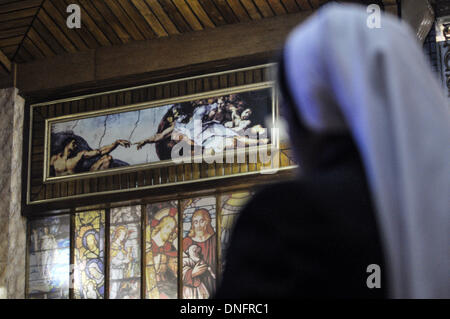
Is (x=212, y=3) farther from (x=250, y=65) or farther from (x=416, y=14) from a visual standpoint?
(x=416, y=14)

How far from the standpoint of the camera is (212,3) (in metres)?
9.20

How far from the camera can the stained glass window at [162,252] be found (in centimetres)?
892

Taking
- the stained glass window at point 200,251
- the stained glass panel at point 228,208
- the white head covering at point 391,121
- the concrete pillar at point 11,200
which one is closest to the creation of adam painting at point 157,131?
the concrete pillar at point 11,200

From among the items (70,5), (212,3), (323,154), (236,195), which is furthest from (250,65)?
(323,154)

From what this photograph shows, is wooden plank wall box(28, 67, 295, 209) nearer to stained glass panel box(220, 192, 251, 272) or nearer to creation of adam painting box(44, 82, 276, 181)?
creation of adam painting box(44, 82, 276, 181)

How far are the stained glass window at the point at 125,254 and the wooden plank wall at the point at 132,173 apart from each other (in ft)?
0.99

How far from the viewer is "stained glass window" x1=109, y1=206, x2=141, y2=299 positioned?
29.7 feet

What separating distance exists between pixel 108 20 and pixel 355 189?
345 inches

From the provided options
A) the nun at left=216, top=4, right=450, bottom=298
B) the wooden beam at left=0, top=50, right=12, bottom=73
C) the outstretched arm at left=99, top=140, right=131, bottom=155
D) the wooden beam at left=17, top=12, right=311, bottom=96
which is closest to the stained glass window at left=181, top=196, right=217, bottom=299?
the outstretched arm at left=99, top=140, right=131, bottom=155

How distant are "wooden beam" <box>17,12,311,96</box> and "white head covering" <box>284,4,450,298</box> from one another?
8044 millimetres

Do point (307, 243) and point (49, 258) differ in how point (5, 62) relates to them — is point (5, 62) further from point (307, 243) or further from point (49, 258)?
point (307, 243)

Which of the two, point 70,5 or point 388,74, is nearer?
point 388,74

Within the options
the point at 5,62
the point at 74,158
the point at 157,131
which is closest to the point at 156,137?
the point at 157,131

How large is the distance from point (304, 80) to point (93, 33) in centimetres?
886
